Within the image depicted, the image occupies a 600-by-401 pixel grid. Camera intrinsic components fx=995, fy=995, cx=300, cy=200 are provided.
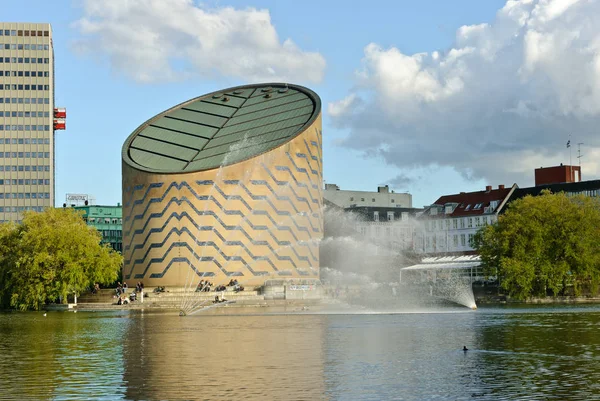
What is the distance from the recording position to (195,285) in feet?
382

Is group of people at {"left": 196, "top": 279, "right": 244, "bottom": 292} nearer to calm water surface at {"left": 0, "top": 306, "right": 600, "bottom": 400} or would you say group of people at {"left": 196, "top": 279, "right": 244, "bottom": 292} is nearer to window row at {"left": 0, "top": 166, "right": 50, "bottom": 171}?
calm water surface at {"left": 0, "top": 306, "right": 600, "bottom": 400}

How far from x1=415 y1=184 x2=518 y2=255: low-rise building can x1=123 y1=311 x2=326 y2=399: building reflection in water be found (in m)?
107

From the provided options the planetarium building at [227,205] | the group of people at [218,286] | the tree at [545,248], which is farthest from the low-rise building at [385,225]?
the group of people at [218,286]

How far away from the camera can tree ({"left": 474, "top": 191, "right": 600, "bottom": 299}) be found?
354 feet

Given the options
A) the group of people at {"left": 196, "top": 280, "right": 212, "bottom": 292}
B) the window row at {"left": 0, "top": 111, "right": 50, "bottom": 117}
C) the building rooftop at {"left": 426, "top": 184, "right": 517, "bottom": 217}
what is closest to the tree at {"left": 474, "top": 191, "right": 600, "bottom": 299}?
the group of people at {"left": 196, "top": 280, "right": 212, "bottom": 292}

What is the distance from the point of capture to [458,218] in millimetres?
170375

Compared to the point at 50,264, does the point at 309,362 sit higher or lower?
lower

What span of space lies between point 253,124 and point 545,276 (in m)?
44.7

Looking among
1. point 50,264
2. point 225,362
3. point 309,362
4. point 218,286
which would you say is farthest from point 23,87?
point 309,362

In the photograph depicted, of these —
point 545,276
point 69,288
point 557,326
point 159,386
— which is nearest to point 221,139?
point 69,288

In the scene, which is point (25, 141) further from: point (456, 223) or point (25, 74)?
point (456, 223)

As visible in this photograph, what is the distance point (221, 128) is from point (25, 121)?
249 feet

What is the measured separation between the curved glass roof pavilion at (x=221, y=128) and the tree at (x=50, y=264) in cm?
1621

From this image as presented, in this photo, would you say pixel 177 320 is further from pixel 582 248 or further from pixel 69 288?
pixel 582 248
